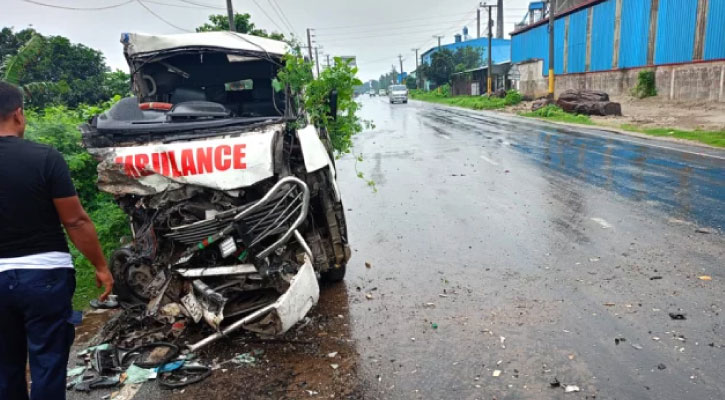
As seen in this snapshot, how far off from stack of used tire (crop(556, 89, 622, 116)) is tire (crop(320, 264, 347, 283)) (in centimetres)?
2272

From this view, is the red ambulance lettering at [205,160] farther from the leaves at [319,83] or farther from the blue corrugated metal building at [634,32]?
the blue corrugated metal building at [634,32]

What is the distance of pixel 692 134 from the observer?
1608 centimetres

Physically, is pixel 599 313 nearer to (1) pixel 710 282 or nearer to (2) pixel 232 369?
(1) pixel 710 282

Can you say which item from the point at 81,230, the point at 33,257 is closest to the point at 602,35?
the point at 81,230

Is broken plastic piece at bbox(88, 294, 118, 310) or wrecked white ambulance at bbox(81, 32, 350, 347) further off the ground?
wrecked white ambulance at bbox(81, 32, 350, 347)

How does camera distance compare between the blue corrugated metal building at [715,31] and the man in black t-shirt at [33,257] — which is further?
the blue corrugated metal building at [715,31]

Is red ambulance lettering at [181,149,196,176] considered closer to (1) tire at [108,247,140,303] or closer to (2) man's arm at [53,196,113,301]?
(1) tire at [108,247,140,303]

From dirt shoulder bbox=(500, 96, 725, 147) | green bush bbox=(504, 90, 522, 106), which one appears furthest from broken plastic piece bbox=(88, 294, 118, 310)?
green bush bbox=(504, 90, 522, 106)

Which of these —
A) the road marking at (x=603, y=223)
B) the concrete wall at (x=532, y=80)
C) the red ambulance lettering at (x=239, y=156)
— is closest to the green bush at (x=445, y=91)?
the concrete wall at (x=532, y=80)

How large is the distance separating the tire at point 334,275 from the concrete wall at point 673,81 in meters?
24.0

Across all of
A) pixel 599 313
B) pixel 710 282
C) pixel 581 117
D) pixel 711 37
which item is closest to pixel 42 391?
pixel 599 313

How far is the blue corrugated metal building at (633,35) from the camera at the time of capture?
24.3 meters

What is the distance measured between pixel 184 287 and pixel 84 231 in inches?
53.0

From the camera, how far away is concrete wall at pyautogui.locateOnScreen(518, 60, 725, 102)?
2323 cm
